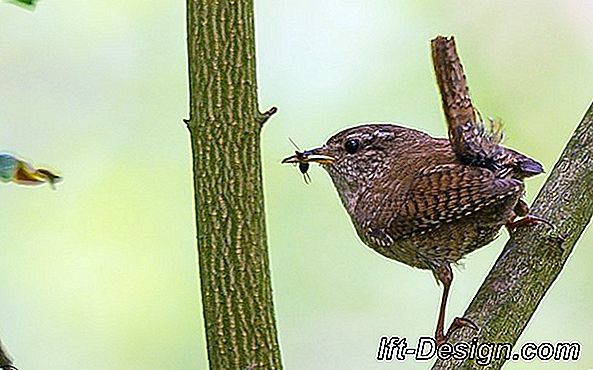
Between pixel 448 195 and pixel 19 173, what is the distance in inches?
12.9

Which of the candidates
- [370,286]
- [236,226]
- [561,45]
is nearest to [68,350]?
[370,286]

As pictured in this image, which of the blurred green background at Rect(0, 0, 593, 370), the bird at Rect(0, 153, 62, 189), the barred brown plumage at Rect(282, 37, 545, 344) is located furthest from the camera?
the blurred green background at Rect(0, 0, 593, 370)

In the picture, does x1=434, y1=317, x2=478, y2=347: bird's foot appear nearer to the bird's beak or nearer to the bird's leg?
the bird's leg

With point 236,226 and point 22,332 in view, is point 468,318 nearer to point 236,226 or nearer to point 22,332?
point 236,226

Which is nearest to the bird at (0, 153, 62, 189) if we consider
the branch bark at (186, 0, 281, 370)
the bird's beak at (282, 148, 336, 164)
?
the branch bark at (186, 0, 281, 370)

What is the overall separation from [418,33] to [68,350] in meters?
0.56

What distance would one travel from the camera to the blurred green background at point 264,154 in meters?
1.14

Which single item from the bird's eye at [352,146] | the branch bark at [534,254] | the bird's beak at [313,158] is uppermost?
the bird's eye at [352,146]

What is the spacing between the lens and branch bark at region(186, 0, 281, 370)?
0.73 meters

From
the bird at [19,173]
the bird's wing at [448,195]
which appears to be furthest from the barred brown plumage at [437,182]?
the bird at [19,173]

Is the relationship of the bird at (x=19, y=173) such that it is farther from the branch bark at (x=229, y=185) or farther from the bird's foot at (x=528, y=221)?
the bird's foot at (x=528, y=221)

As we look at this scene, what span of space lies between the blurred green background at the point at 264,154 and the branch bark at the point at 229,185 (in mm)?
367

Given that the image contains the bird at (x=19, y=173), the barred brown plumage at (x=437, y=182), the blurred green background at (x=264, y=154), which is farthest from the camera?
the blurred green background at (x=264, y=154)

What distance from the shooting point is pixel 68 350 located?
3.77ft
